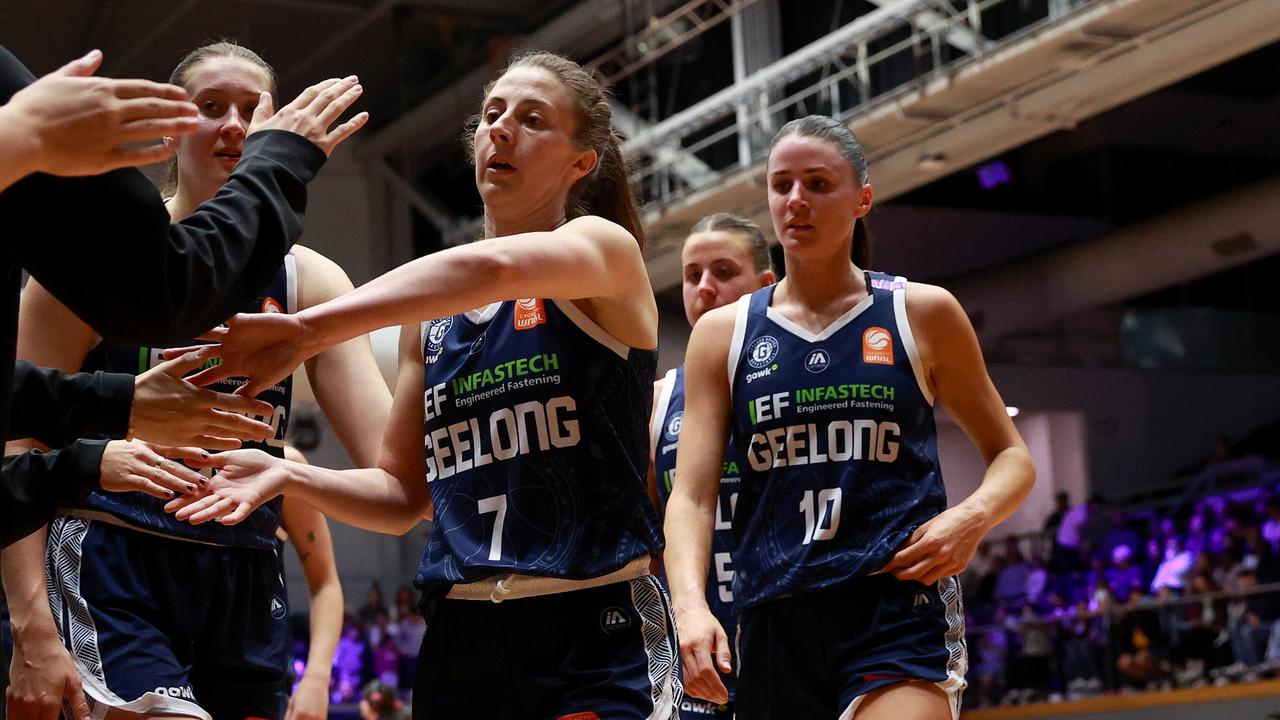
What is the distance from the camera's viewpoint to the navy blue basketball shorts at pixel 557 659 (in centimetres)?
294

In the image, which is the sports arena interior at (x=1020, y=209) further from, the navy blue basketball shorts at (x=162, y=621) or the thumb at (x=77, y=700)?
the thumb at (x=77, y=700)

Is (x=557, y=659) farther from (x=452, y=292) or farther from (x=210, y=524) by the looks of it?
(x=210, y=524)

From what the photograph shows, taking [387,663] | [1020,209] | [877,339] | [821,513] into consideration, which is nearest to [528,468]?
[821,513]

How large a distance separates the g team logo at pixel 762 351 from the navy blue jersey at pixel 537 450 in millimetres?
618

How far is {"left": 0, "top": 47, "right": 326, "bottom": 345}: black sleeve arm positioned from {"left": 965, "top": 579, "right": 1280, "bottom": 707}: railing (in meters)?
10.3

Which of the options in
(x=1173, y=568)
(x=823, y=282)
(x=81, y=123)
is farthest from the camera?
(x=1173, y=568)

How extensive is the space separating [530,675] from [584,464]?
1.42 ft

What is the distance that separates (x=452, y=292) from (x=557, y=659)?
2.47ft

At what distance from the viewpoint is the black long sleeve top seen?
81.0 inches

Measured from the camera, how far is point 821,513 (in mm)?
3602

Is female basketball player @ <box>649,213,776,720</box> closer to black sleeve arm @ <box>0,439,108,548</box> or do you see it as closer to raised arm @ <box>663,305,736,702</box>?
raised arm @ <box>663,305,736,702</box>

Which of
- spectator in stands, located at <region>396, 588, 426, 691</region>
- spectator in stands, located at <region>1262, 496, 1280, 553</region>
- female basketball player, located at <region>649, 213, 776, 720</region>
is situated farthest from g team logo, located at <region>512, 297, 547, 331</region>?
spectator in stands, located at <region>396, 588, 426, 691</region>

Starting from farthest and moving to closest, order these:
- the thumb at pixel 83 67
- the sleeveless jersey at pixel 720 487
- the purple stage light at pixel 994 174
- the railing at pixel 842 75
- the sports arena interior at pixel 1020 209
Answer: the purple stage light at pixel 994 174 → the railing at pixel 842 75 → the sports arena interior at pixel 1020 209 → the sleeveless jersey at pixel 720 487 → the thumb at pixel 83 67

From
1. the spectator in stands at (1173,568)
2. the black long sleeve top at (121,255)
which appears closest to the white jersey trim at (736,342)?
the black long sleeve top at (121,255)
